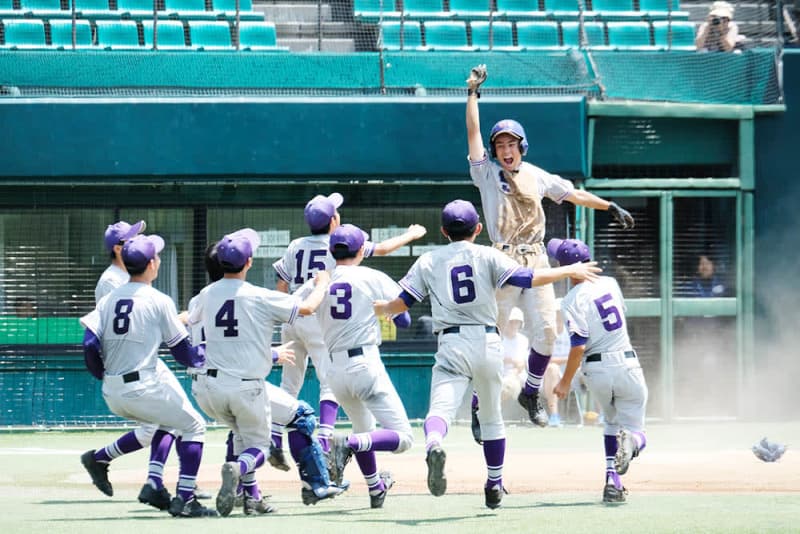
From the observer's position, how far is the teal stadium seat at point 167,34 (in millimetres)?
19328

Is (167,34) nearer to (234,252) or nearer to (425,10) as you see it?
(425,10)

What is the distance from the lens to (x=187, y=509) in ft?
28.6

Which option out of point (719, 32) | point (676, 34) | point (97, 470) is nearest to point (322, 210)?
point (97, 470)

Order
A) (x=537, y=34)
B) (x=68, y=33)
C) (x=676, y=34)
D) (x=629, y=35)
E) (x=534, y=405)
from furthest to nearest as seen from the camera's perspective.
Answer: (x=629, y=35) < (x=676, y=34) < (x=537, y=34) < (x=68, y=33) < (x=534, y=405)

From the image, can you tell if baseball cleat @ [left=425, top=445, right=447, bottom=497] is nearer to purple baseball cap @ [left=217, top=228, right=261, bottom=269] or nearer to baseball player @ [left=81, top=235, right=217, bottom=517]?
baseball player @ [left=81, top=235, right=217, bottom=517]

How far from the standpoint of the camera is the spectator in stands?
733 inches

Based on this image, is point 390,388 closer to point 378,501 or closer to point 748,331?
point 378,501

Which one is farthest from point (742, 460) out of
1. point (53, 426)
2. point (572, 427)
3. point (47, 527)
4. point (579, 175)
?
point (53, 426)

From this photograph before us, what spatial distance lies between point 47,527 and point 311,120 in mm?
9334

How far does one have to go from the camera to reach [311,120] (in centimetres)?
1662

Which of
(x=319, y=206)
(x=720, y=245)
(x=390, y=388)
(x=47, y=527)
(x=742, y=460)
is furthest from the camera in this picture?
(x=720, y=245)

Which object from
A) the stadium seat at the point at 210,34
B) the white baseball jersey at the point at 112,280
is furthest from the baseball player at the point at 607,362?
the stadium seat at the point at 210,34

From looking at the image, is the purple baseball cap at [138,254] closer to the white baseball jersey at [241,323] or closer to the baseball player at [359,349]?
the white baseball jersey at [241,323]

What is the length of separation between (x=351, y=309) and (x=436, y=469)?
128cm
